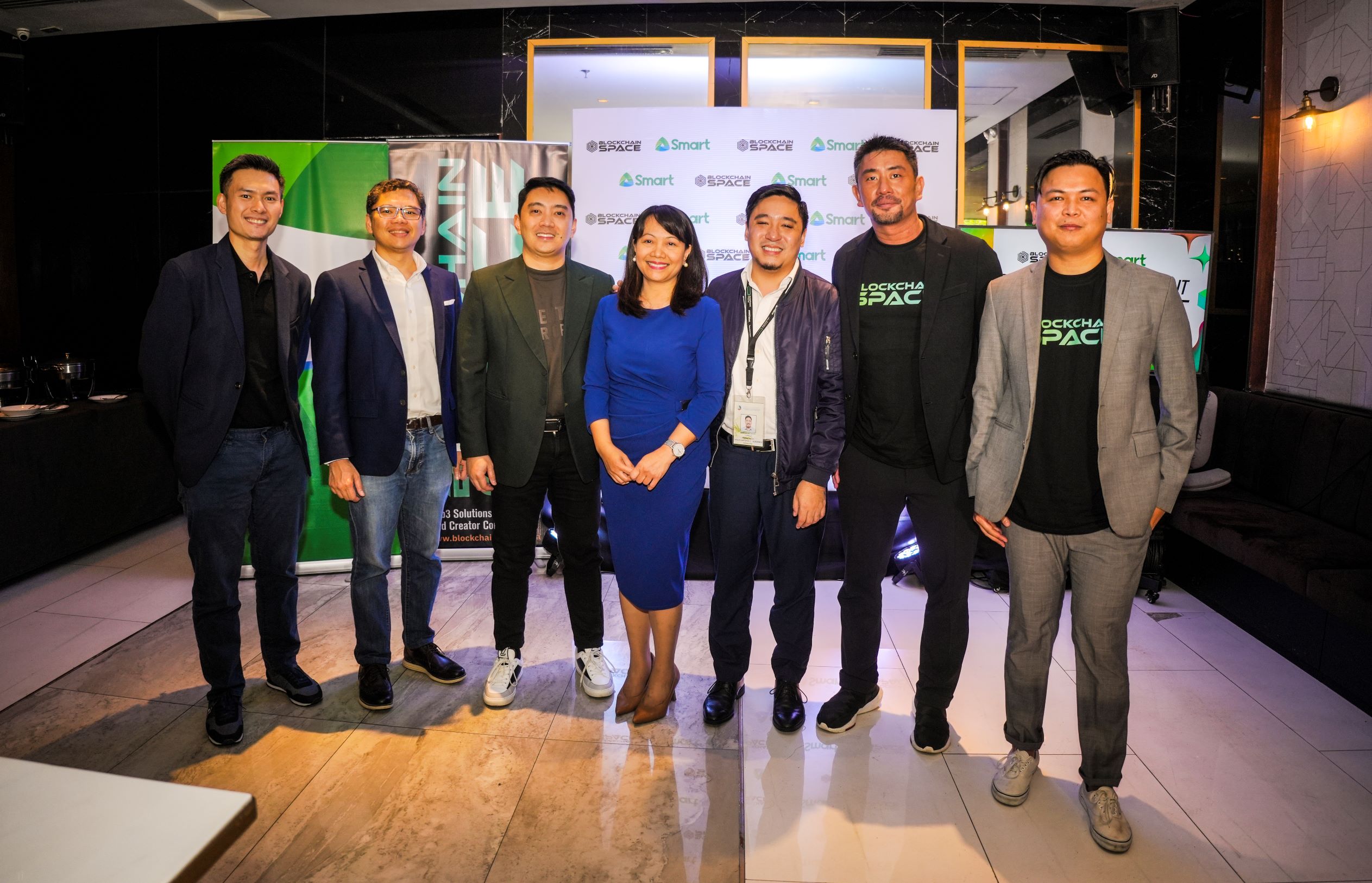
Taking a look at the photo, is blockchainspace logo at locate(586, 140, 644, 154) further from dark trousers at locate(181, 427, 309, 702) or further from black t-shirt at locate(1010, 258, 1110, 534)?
black t-shirt at locate(1010, 258, 1110, 534)

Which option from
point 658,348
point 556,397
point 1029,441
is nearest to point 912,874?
point 1029,441

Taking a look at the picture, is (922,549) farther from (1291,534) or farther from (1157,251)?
(1157,251)

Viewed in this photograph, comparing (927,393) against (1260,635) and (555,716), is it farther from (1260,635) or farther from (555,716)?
(1260,635)

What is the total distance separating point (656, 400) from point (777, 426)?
40 cm

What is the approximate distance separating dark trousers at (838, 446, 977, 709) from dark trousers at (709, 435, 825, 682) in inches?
5.1

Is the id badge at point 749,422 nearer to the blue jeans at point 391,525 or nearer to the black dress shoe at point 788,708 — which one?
the black dress shoe at point 788,708

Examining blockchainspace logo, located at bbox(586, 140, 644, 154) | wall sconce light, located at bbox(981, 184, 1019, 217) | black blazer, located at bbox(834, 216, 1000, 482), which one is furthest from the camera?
wall sconce light, located at bbox(981, 184, 1019, 217)

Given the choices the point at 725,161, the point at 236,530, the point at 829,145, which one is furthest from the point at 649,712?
the point at 829,145

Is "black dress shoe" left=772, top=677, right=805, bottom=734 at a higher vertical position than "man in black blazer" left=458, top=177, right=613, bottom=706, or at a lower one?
lower

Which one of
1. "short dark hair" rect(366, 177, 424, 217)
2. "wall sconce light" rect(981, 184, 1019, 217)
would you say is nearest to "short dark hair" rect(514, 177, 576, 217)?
"short dark hair" rect(366, 177, 424, 217)

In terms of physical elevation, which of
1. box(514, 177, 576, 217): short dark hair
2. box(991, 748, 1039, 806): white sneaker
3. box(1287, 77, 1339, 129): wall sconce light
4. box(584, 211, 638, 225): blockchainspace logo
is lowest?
box(991, 748, 1039, 806): white sneaker

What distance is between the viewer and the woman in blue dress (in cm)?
254

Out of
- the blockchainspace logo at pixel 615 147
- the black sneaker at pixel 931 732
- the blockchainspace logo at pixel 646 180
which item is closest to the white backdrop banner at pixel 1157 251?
the blockchainspace logo at pixel 646 180

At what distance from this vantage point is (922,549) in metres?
2.63
